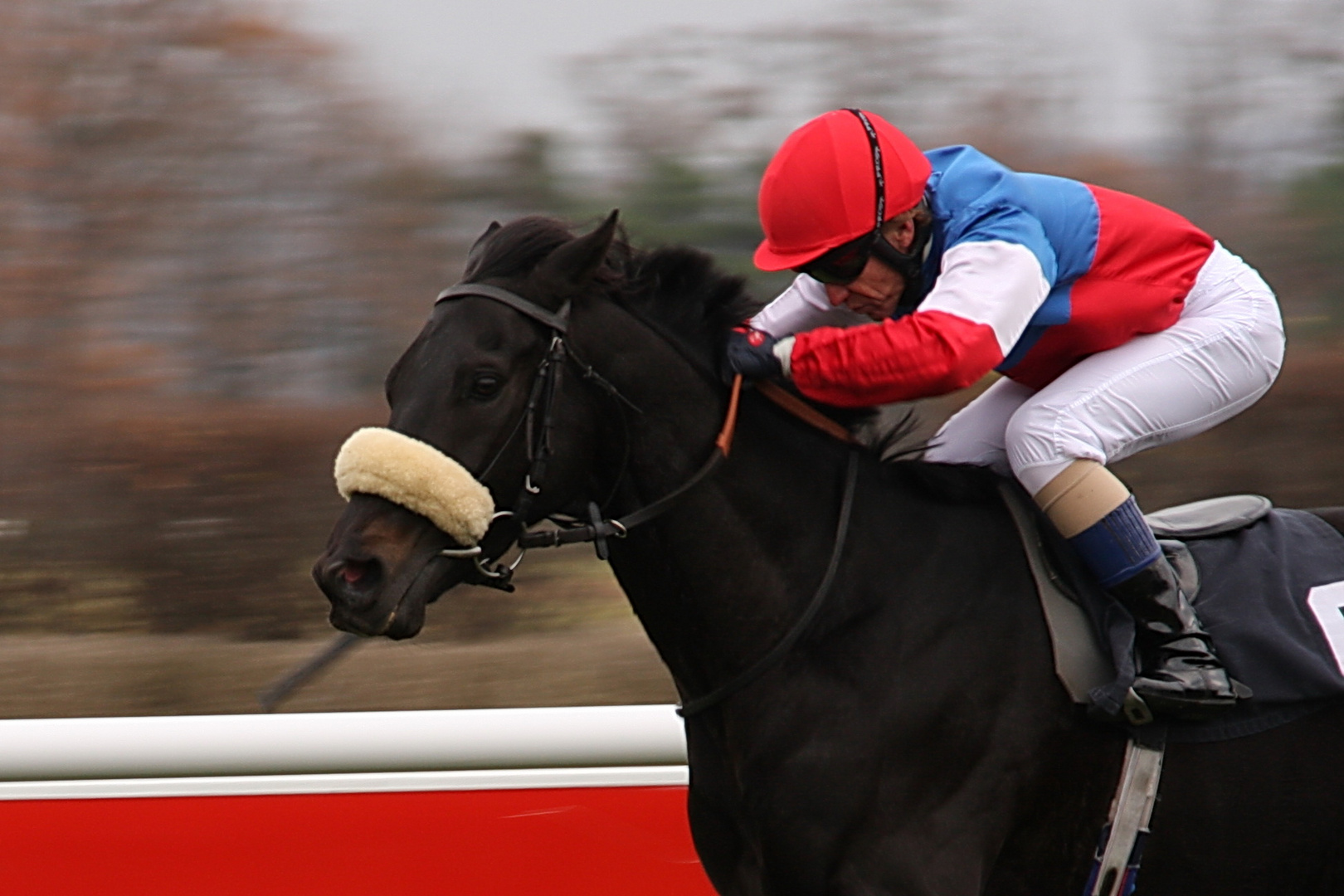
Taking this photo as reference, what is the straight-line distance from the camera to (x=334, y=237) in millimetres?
4695

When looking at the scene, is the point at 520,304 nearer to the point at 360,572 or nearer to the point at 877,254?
the point at 360,572

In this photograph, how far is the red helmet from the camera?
99.8 inches

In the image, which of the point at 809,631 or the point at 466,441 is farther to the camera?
the point at 809,631

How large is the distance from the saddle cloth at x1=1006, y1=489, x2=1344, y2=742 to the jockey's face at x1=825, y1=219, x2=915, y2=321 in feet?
1.37

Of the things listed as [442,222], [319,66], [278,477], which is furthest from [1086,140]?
Answer: [278,477]

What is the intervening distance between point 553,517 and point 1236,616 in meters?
1.20

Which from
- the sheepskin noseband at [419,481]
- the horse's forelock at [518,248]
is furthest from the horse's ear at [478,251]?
the sheepskin noseband at [419,481]

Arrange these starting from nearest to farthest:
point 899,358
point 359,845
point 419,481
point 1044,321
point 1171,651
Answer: point 419,481 → point 899,358 → point 1171,651 → point 1044,321 → point 359,845

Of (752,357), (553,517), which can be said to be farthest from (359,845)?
(752,357)

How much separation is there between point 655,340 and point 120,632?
252 cm

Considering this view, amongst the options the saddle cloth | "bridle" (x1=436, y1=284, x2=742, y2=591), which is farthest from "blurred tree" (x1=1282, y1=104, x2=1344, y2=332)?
"bridle" (x1=436, y1=284, x2=742, y2=591)

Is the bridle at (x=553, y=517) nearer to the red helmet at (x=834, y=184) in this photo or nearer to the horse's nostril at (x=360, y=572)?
the horse's nostril at (x=360, y=572)

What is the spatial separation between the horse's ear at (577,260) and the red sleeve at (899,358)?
1.20 ft

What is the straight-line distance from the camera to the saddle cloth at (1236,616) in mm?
2541
